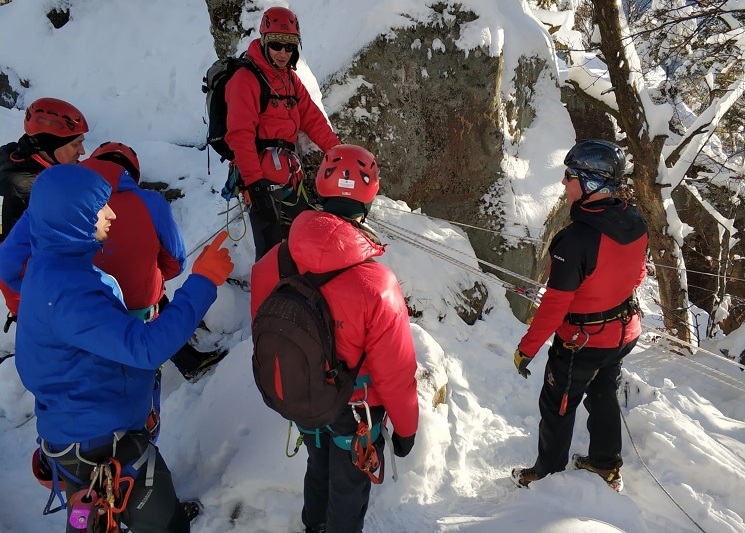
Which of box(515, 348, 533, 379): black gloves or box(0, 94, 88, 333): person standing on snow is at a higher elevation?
box(0, 94, 88, 333): person standing on snow

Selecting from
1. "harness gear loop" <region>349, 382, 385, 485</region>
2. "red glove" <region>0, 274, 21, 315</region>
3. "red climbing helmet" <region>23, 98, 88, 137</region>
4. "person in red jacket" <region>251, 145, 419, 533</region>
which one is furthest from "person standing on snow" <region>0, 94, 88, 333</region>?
"harness gear loop" <region>349, 382, 385, 485</region>

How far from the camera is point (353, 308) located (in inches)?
73.5

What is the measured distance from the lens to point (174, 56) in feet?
28.5

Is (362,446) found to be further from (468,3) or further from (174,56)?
(174,56)

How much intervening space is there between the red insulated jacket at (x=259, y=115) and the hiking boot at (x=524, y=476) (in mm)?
2911

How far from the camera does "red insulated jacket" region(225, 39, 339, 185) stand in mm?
3416

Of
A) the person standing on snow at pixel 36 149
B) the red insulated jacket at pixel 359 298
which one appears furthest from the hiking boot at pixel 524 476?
the person standing on snow at pixel 36 149

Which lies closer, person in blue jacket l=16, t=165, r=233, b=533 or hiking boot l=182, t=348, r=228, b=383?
person in blue jacket l=16, t=165, r=233, b=533

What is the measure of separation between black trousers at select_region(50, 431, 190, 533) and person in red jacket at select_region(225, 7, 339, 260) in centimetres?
197

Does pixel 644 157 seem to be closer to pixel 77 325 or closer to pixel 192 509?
pixel 192 509

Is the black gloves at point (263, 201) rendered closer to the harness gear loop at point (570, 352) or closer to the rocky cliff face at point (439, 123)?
the rocky cliff face at point (439, 123)

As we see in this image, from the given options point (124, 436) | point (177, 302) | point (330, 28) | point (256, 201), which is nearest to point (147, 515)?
point (124, 436)

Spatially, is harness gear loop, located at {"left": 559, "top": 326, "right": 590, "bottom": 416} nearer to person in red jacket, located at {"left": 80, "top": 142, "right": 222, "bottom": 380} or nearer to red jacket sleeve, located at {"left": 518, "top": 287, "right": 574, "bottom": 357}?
red jacket sleeve, located at {"left": 518, "top": 287, "right": 574, "bottom": 357}

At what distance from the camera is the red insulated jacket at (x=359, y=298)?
1.85 meters
